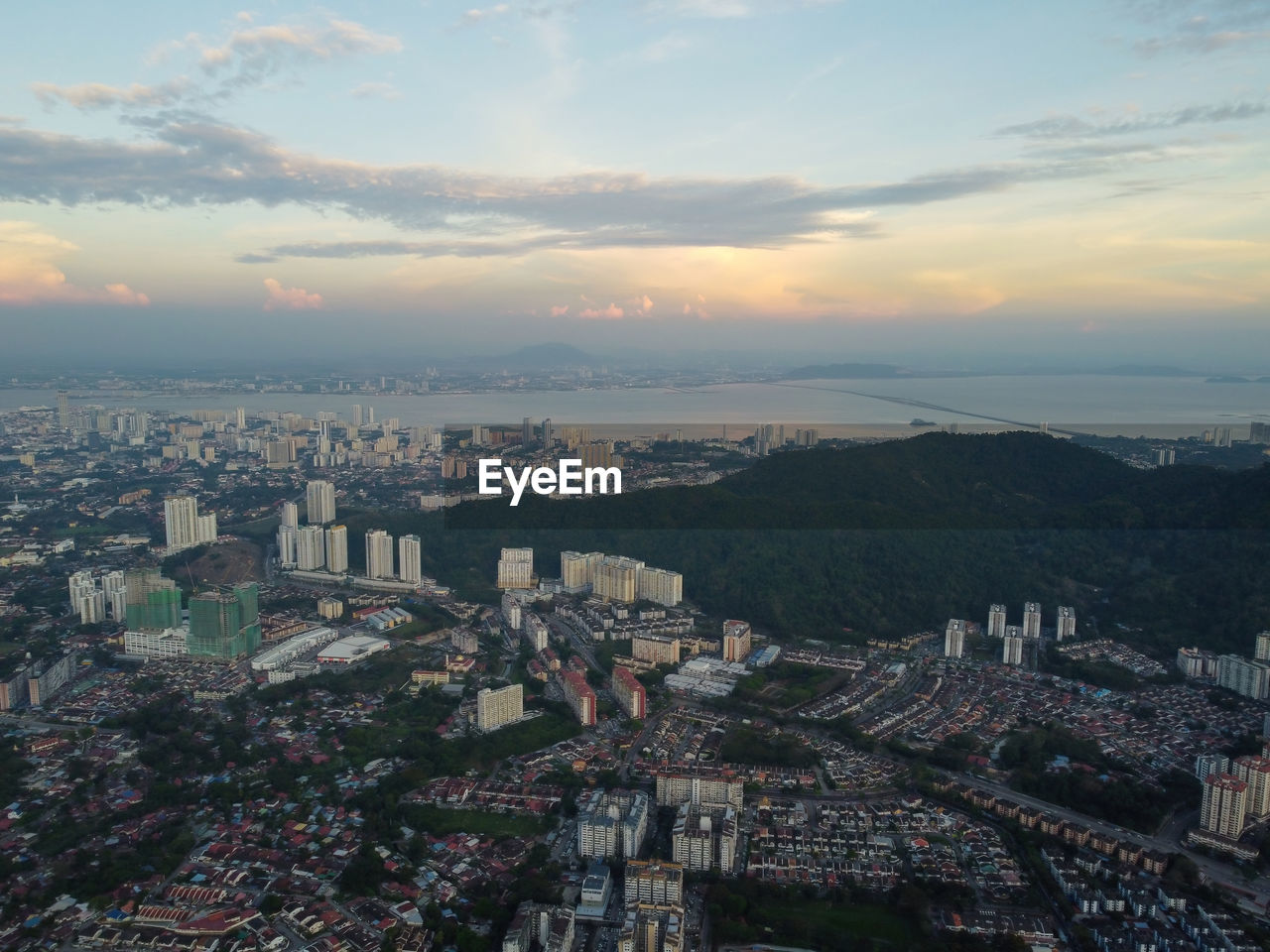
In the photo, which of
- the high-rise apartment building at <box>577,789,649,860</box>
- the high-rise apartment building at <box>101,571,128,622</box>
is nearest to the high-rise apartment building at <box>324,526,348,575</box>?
the high-rise apartment building at <box>101,571,128,622</box>

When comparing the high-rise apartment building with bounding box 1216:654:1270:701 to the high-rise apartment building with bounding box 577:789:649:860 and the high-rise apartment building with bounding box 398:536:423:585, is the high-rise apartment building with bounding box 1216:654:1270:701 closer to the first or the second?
the high-rise apartment building with bounding box 577:789:649:860

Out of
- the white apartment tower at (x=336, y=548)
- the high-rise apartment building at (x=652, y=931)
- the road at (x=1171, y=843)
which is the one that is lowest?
the road at (x=1171, y=843)

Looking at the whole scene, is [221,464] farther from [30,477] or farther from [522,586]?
[522,586]

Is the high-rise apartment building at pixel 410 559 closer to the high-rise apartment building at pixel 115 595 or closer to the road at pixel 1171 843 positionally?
the high-rise apartment building at pixel 115 595

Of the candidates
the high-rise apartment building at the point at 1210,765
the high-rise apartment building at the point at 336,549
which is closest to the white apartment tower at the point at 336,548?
the high-rise apartment building at the point at 336,549

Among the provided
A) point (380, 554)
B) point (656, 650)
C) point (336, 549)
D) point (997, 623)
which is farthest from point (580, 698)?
point (336, 549)
